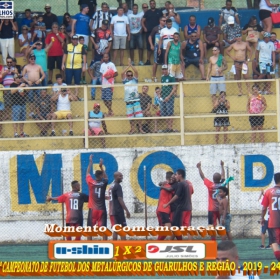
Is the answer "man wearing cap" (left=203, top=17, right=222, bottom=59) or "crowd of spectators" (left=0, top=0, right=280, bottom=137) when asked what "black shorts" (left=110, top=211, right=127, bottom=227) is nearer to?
"crowd of spectators" (left=0, top=0, right=280, bottom=137)

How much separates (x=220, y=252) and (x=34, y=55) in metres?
15.9

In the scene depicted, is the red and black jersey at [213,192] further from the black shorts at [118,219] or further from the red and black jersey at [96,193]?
the red and black jersey at [96,193]

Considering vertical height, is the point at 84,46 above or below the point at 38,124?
above

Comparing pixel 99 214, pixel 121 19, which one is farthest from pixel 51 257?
pixel 121 19

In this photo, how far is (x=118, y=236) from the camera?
72.5 feet

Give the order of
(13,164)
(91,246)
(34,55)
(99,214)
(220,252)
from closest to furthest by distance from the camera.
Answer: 1. (220,252)
2. (91,246)
3. (99,214)
4. (13,164)
5. (34,55)

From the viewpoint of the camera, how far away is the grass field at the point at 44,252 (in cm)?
1909

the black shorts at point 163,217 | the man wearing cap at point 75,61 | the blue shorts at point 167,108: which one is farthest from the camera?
the man wearing cap at point 75,61

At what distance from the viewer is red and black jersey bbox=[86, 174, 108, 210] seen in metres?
21.1

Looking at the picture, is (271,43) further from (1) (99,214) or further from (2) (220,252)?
(2) (220,252)

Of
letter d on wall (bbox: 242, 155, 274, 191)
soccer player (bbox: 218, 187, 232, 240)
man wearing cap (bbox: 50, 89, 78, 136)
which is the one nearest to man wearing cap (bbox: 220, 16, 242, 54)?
letter d on wall (bbox: 242, 155, 274, 191)

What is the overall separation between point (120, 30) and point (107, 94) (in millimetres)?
3496

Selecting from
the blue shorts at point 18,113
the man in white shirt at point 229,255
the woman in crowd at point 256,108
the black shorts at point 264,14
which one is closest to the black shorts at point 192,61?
the black shorts at point 264,14

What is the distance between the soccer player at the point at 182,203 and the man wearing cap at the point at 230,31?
22.0 ft
